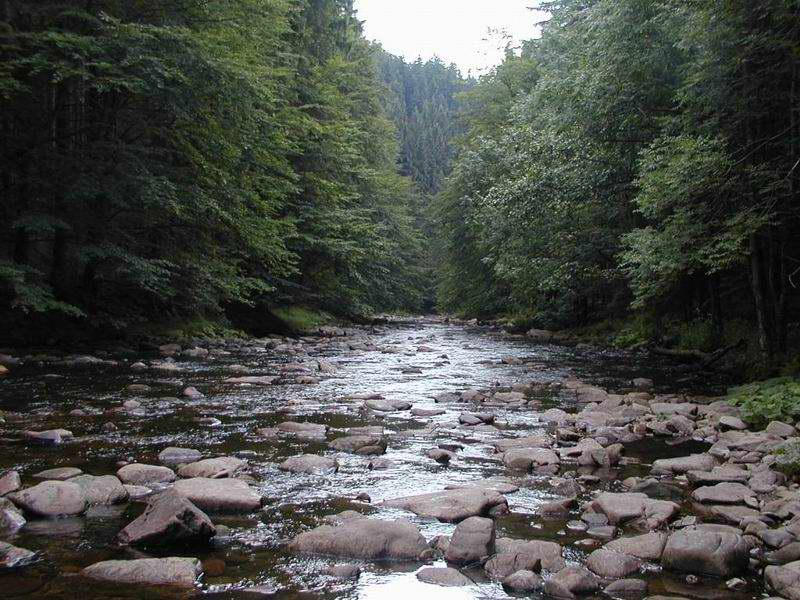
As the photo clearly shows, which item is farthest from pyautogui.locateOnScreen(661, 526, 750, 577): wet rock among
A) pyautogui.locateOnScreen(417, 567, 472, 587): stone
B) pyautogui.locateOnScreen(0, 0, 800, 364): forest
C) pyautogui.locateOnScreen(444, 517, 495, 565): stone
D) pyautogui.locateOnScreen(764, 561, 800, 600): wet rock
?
pyautogui.locateOnScreen(0, 0, 800, 364): forest

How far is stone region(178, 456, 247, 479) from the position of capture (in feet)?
16.4

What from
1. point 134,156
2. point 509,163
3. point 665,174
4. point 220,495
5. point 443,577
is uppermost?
point 509,163

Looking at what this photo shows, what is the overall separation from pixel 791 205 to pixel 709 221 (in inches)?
64.4

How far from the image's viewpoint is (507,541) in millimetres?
3766

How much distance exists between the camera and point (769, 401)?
8.02m

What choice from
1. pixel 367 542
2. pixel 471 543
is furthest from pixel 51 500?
pixel 471 543

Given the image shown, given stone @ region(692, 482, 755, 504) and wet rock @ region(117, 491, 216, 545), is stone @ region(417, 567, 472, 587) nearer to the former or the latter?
wet rock @ region(117, 491, 216, 545)

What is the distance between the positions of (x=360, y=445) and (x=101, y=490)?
243 cm

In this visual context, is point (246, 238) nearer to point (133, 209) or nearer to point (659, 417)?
point (133, 209)

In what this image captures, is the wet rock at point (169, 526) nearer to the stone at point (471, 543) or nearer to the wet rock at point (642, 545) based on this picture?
the stone at point (471, 543)

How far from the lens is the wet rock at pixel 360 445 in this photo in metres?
6.05

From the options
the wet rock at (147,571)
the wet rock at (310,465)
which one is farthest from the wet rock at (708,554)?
the wet rock at (310,465)

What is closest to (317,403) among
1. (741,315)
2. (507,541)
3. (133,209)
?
(507,541)

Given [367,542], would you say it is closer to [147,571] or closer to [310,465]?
[147,571]
